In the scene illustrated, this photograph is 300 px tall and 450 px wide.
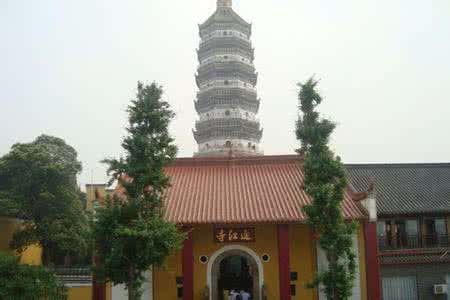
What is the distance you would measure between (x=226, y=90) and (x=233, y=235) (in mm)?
27462

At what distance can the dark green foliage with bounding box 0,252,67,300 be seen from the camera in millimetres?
16641

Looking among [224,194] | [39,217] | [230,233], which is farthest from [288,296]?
[39,217]

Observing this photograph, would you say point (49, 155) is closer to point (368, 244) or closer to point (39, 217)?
point (39, 217)

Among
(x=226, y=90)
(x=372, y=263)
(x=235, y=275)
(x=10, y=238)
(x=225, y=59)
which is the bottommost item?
(x=235, y=275)

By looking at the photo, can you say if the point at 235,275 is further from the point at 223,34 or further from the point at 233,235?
the point at 223,34

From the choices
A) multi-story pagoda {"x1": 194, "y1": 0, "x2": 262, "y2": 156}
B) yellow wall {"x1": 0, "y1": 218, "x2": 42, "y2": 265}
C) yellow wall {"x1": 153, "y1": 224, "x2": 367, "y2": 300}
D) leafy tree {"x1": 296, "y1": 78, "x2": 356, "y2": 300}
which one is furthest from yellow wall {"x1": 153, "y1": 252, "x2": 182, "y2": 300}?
multi-story pagoda {"x1": 194, "y1": 0, "x2": 262, "y2": 156}

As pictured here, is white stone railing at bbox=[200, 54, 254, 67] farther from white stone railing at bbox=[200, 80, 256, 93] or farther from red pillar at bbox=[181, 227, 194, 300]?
red pillar at bbox=[181, 227, 194, 300]

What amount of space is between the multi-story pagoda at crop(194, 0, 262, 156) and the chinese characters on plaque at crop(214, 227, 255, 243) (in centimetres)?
2470

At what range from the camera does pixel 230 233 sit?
59.7ft

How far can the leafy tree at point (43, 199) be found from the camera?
25047mm

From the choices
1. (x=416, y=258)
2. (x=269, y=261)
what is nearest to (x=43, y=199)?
(x=269, y=261)

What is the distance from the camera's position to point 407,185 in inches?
914

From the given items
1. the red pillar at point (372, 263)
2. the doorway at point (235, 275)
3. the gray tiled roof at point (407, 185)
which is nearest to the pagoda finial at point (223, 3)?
the gray tiled roof at point (407, 185)

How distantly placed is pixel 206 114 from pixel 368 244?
1125 inches
